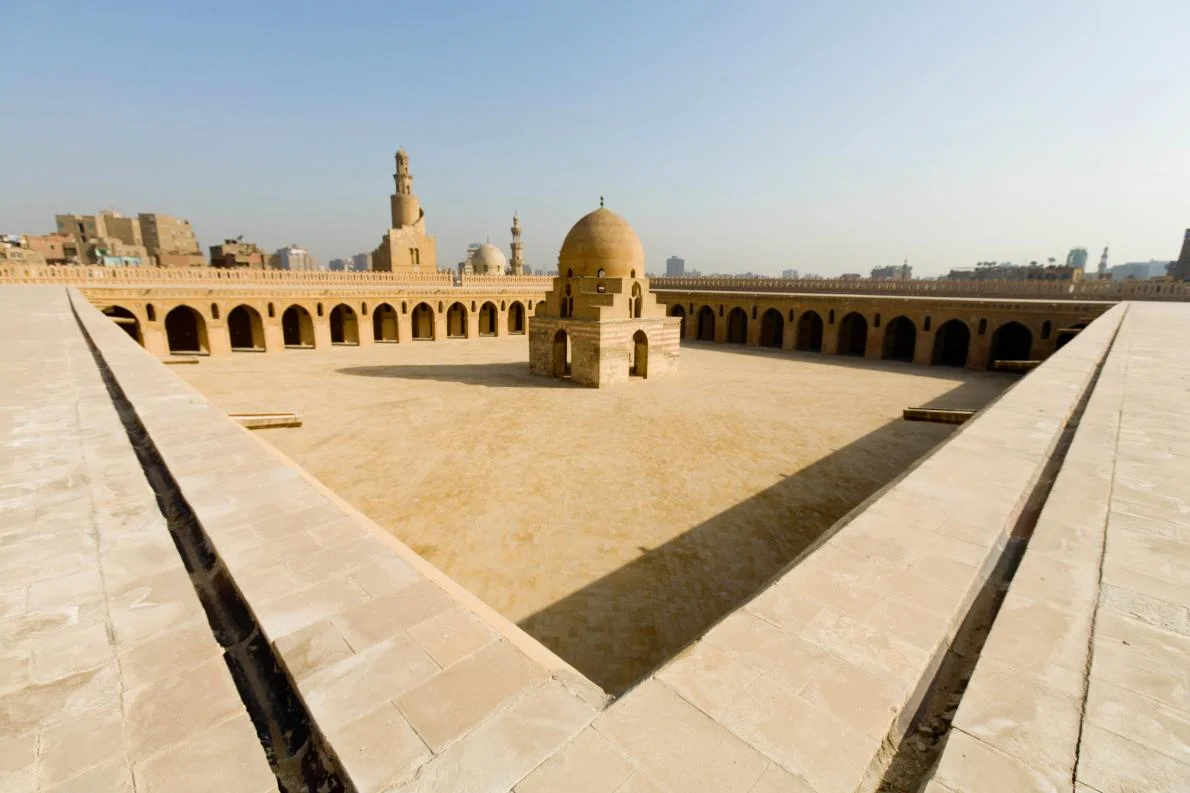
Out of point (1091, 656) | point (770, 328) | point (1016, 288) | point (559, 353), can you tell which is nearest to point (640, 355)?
point (559, 353)

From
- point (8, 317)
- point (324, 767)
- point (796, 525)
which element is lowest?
point (796, 525)

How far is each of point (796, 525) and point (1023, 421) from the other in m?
2.86

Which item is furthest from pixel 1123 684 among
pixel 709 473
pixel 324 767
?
pixel 709 473

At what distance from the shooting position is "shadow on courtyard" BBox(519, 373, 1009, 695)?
4.92 m

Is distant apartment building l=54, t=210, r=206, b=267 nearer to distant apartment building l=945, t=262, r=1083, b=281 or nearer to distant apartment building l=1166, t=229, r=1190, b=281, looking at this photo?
distant apartment building l=945, t=262, r=1083, b=281

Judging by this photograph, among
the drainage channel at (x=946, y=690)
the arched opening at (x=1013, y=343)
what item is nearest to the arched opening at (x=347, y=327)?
the drainage channel at (x=946, y=690)

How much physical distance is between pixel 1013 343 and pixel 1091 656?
24.2 metres

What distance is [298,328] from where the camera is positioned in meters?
25.8

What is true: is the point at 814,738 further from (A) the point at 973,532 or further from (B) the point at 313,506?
(B) the point at 313,506

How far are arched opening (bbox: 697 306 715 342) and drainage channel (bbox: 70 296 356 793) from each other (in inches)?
1069

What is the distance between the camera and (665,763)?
1.67 m

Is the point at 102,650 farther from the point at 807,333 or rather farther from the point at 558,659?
the point at 807,333

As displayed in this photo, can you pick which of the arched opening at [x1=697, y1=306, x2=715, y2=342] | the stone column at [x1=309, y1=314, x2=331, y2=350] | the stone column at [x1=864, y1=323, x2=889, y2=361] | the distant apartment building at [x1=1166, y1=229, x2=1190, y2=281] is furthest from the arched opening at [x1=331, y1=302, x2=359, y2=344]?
the distant apartment building at [x1=1166, y1=229, x2=1190, y2=281]

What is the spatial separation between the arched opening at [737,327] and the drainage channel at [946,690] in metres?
26.0
